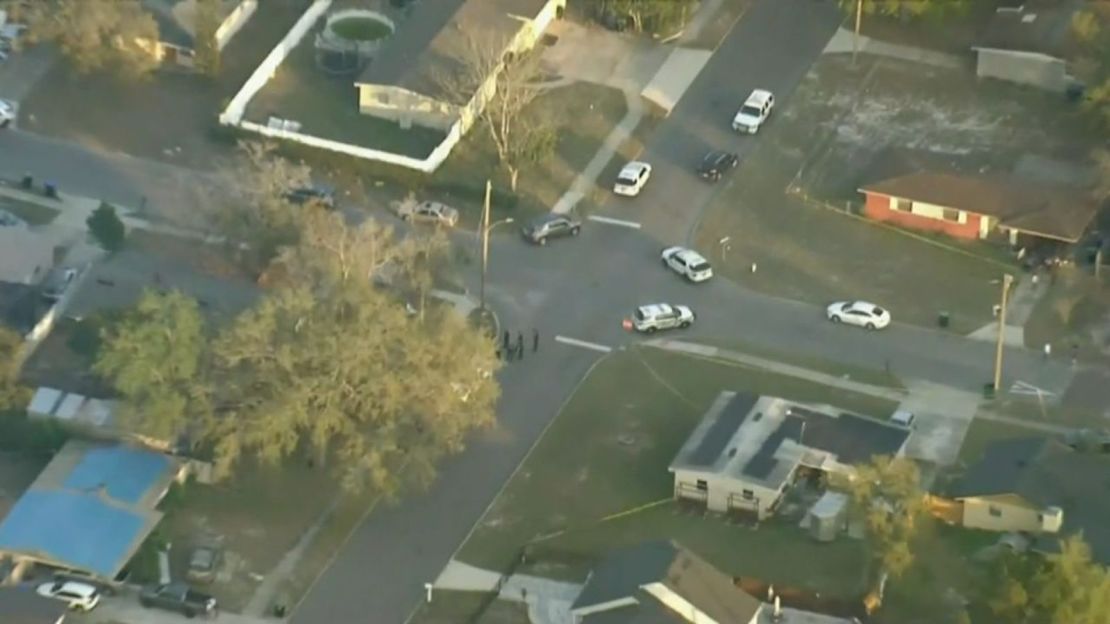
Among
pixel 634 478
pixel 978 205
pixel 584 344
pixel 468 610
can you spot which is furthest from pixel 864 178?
pixel 468 610

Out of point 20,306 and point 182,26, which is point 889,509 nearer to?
point 20,306

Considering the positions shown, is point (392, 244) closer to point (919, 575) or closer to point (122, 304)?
point (122, 304)

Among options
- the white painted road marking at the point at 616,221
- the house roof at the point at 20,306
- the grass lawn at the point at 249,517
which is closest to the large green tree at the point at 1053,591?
the grass lawn at the point at 249,517

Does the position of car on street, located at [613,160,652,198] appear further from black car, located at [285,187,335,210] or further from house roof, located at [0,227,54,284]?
house roof, located at [0,227,54,284]

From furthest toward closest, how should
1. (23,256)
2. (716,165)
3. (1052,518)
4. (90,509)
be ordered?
(716,165) < (23,256) < (90,509) < (1052,518)

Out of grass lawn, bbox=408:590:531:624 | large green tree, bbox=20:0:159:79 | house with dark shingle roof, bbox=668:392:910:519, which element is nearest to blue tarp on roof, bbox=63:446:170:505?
grass lawn, bbox=408:590:531:624

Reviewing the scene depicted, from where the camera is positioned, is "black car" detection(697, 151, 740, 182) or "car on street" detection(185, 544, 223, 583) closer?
"car on street" detection(185, 544, 223, 583)
